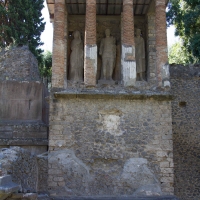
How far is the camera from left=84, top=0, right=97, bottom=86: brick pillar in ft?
32.3

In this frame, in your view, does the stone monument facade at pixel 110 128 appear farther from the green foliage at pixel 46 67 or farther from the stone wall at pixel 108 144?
the green foliage at pixel 46 67

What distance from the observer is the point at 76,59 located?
1114 centimetres

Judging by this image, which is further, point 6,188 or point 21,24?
point 21,24

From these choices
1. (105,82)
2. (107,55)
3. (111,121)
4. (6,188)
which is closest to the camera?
(6,188)

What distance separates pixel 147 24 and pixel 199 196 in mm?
6557

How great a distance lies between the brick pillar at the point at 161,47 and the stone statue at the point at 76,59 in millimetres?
2439

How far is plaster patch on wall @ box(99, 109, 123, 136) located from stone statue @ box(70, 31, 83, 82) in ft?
5.69

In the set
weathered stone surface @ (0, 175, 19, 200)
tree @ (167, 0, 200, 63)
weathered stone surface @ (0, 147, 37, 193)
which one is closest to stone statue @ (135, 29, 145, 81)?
weathered stone surface @ (0, 147, 37, 193)

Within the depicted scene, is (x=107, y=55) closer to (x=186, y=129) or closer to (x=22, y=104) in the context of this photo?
(x=22, y=104)

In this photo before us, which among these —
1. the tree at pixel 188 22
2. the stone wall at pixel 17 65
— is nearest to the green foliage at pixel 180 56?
the tree at pixel 188 22

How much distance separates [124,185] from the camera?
9.06 m

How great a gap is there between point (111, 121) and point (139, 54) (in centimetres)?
285

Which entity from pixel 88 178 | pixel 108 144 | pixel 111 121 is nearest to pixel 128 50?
pixel 111 121

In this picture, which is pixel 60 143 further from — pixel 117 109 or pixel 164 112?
pixel 164 112
